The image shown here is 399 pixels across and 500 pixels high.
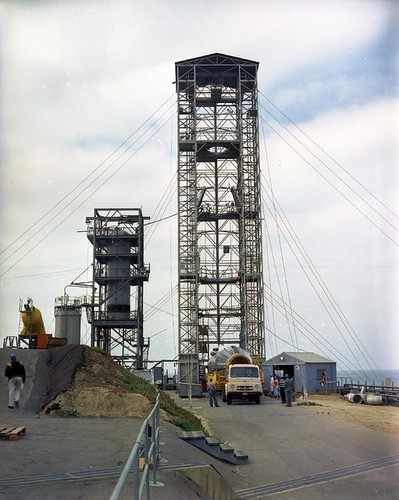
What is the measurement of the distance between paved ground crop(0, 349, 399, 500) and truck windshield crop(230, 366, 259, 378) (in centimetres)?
1300

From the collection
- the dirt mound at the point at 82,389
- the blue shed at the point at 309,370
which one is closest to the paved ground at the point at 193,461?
the dirt mound at the point at 82,389

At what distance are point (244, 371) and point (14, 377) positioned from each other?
17667 mm

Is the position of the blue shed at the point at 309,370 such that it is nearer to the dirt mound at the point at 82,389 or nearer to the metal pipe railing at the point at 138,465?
the dirt mound at the point at 82,389

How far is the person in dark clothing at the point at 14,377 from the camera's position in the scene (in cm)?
1722

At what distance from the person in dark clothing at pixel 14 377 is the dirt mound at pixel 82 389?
1.85 feet

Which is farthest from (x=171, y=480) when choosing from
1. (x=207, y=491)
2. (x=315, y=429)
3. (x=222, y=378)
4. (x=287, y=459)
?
(x=222, y=378)

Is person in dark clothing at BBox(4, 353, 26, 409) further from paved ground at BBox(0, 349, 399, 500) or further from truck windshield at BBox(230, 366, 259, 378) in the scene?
truck windshield at BBox(230, 366, 259, 378)

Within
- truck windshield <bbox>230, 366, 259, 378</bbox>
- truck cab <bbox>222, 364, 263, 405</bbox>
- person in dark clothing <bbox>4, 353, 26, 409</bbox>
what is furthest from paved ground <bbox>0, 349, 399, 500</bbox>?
truck windshield <bbox>230, 366, 259, 378</bbox>

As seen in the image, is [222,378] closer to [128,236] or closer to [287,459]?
[128,236]

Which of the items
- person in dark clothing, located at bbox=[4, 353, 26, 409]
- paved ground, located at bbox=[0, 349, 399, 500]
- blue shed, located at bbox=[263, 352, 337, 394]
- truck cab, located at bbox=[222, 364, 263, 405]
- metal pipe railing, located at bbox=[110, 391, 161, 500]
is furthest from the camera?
blue shed, located at bbox=[263, 352, 337, 394]

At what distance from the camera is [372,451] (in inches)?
583

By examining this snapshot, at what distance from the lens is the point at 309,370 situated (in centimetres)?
4719

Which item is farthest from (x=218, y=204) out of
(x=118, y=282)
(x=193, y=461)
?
(x=193, y=461)

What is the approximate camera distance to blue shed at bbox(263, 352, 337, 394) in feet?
153
